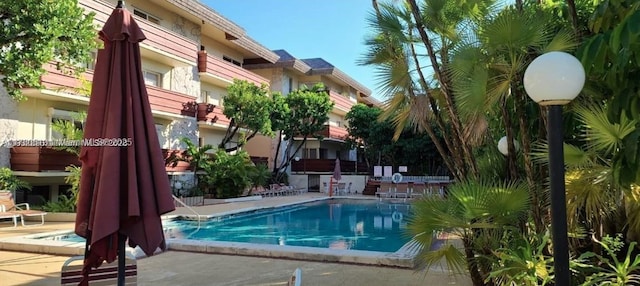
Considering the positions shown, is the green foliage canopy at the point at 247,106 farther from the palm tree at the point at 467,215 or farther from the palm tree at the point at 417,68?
the palm tree at the point at 467,215

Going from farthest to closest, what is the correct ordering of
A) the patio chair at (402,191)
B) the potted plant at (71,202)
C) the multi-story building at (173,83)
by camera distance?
the patio chair at (402,191) → the multi-story building at (173,83) → the potted plant at (71,202)

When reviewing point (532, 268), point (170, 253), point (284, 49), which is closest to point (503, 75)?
point (532, 268)

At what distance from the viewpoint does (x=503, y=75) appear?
453 cm

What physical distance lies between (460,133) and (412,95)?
1264mm

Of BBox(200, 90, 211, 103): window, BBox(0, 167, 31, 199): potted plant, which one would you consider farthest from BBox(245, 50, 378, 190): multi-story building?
BBox(0, 167, 31, 199): potted plant

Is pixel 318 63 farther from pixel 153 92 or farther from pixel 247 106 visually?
pixel 153 92

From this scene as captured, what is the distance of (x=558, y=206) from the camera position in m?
2.91

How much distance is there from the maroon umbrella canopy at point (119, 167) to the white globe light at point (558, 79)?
116 inches

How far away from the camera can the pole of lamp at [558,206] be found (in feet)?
9.50

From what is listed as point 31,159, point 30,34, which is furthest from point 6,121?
point 30,34

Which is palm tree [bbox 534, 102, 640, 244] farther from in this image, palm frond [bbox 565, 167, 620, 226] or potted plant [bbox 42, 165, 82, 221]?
potted plant [bbox 42, 165, 82, 221]

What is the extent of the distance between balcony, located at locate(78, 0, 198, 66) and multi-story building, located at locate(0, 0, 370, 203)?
0.11ft

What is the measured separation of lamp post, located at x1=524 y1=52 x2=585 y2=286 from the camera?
288 centimetres

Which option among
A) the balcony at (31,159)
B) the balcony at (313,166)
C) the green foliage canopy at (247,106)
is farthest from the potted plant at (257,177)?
the balcony at (31,159)
